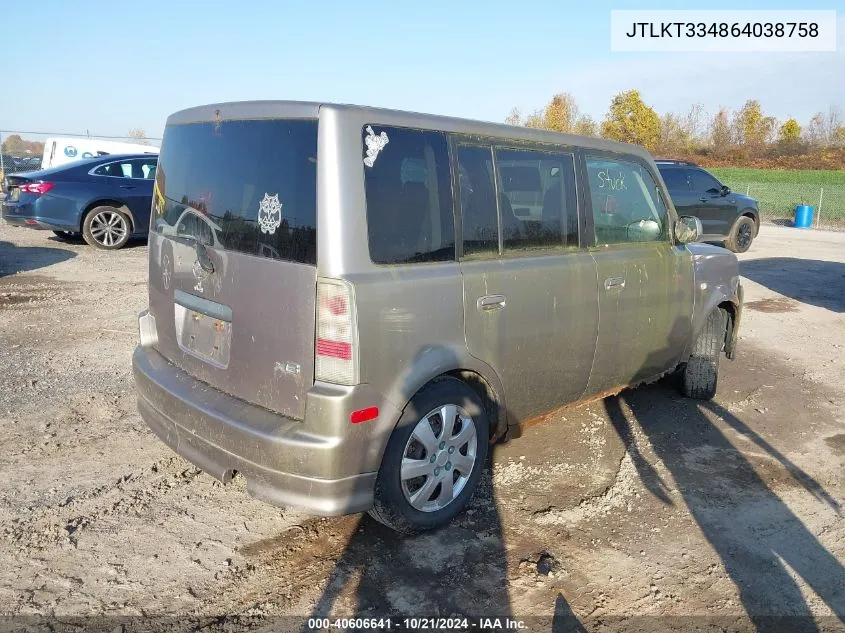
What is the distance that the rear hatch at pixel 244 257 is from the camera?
2791mm

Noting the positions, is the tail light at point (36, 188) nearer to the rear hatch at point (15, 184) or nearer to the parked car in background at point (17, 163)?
the rear hatch at point (15, 184)

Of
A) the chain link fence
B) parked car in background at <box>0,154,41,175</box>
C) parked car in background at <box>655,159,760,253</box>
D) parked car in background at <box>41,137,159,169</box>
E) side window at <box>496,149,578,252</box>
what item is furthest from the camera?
the chain link fence

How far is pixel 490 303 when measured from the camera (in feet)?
10.8

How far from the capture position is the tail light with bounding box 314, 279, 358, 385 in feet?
8.89

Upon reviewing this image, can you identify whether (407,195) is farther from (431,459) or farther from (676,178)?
(676,178)

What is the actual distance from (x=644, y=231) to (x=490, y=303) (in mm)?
1675

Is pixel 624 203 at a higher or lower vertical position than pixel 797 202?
higher

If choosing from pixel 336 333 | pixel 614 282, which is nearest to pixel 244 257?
pixel 336 333

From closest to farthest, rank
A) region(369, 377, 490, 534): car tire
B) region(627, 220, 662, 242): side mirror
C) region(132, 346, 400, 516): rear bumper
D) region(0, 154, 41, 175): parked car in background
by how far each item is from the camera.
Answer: region(132, 346, 400, 516): rear bumper, region(369, 377, 490, 534): car tire, region(627, 220, 662, 242): side mirror, region(0, 154, 41, 175): parked car in background

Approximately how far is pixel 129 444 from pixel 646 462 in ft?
10.6

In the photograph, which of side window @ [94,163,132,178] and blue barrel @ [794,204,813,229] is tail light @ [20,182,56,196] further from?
blue barrel @ [794,204,813,229]

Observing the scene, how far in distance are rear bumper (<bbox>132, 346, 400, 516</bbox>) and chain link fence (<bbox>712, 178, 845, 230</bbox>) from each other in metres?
25.0

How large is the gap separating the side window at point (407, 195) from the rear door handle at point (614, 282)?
1244 millimetres

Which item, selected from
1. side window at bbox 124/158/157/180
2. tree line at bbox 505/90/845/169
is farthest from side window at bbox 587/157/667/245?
tree line at bbox 505/90/845/169
